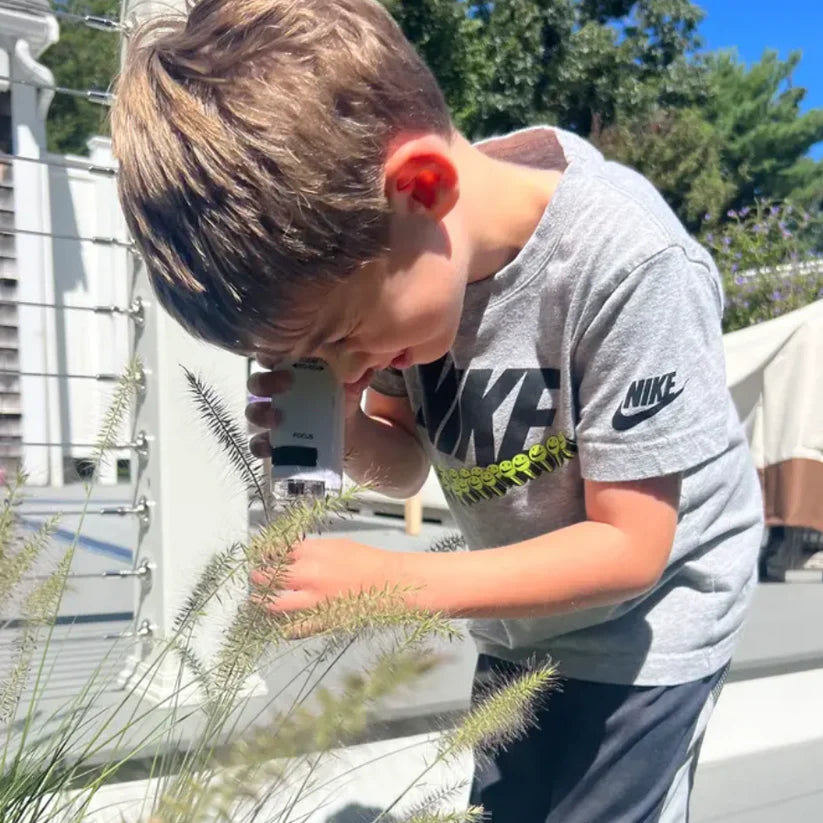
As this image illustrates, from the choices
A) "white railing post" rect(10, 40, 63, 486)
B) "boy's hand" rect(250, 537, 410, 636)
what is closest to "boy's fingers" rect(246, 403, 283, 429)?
"boy's hand" rect(250, 537, 410, 636)

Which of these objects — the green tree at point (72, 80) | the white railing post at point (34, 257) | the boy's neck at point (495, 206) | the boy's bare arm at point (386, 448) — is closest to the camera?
the boy's neck at point (495, 206)

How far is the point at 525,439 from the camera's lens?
1.08 m

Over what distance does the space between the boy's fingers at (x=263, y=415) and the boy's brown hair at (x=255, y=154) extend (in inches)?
3.5

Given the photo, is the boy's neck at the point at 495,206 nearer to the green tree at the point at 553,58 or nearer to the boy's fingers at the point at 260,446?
the boy's fingers at the point at 260,446

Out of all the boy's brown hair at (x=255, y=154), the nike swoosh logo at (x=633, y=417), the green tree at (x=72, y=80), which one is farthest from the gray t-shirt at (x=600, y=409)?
the green tree at (x=72, y=80)

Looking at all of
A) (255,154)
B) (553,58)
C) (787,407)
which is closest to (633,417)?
(255,154)

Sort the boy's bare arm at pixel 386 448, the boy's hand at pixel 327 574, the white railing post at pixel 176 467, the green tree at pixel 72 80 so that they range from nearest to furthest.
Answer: the boy's hand at pixel 327 574
the boy's bare arm at pixel 386 448
the white railing post at pixel 176 467
the green tree at pixel 72 80

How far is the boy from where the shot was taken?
808 mm

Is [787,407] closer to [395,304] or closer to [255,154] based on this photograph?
[395,304]

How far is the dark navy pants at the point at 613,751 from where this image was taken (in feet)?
3.62

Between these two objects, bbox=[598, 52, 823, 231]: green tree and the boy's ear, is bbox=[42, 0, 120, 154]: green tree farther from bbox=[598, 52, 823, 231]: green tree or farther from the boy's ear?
the boy's ear

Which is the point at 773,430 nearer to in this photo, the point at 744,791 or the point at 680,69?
the point at 744,791

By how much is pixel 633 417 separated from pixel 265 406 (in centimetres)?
37

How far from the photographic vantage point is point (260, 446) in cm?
94
